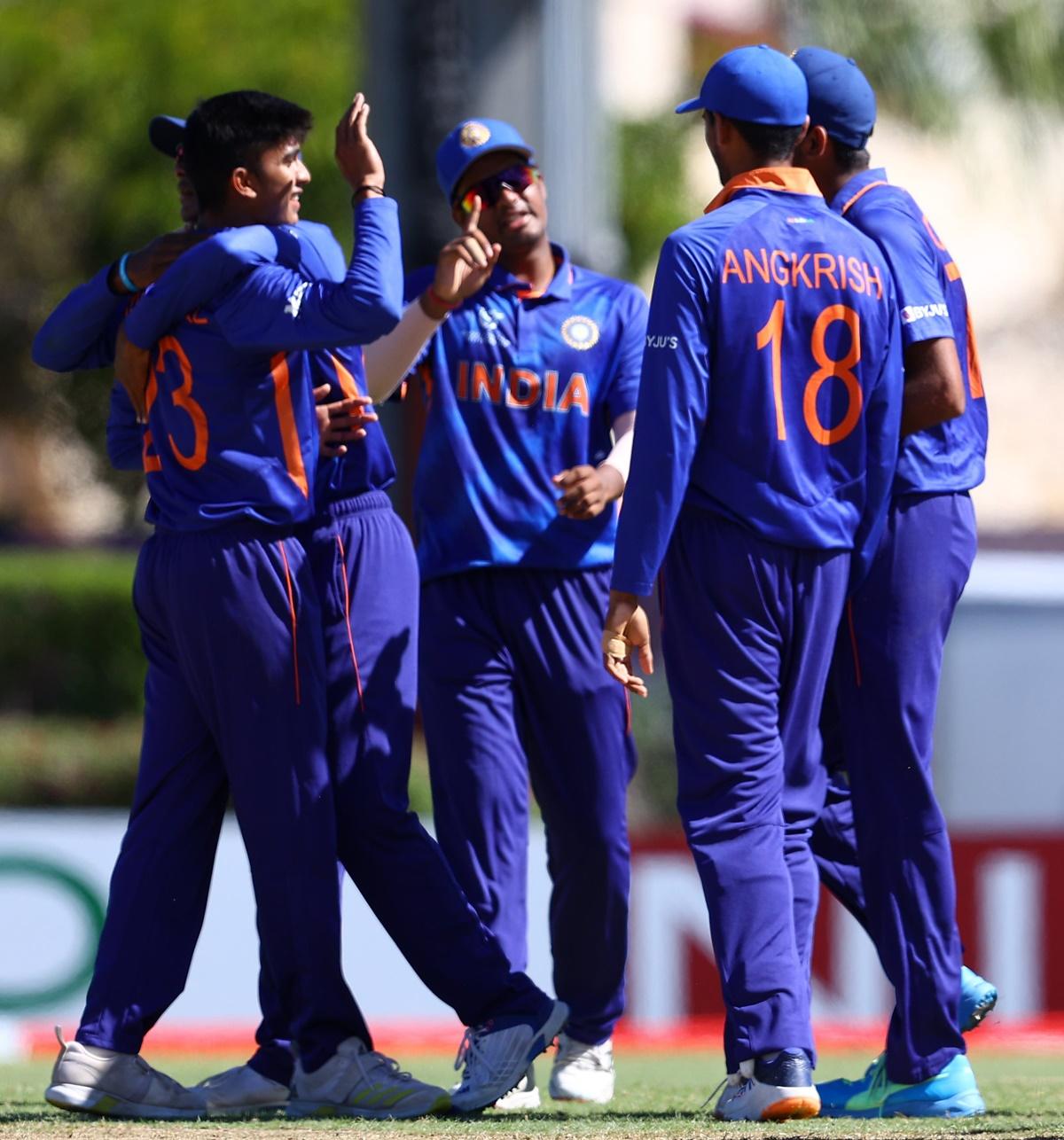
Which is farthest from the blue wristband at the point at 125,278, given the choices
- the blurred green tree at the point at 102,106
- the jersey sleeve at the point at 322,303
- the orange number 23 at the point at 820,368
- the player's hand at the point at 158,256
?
the blurred green tree at the point at 102,106

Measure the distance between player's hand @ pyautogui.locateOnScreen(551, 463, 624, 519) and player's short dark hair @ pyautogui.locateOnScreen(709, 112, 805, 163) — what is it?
941 mm

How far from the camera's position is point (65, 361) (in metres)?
5.15

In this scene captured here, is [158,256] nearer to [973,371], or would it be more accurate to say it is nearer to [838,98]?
[838,98]

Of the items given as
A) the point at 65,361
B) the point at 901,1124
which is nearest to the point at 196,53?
the point at 65,361

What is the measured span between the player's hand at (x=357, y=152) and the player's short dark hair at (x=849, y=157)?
3.32ft

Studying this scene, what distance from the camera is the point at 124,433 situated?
5.21 metres

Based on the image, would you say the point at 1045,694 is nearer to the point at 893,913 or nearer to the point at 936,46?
the point at 893,913

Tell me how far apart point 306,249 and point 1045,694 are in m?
7.39

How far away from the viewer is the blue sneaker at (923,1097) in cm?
481

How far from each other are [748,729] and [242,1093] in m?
1.34

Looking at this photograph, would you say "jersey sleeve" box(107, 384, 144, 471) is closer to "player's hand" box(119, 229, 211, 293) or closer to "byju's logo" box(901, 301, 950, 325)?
"player's hand" box(119, 229, 211, 293)

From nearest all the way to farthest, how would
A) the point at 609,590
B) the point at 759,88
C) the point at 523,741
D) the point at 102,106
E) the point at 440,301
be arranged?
1. the point at 759,88
2. the point at 609,590
3. the point at 440,301
4. the point at 523,741
5. the point at 102,106

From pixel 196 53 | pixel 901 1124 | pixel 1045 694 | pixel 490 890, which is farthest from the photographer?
pixel 196 53

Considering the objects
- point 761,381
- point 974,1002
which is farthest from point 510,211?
point 974,1002
